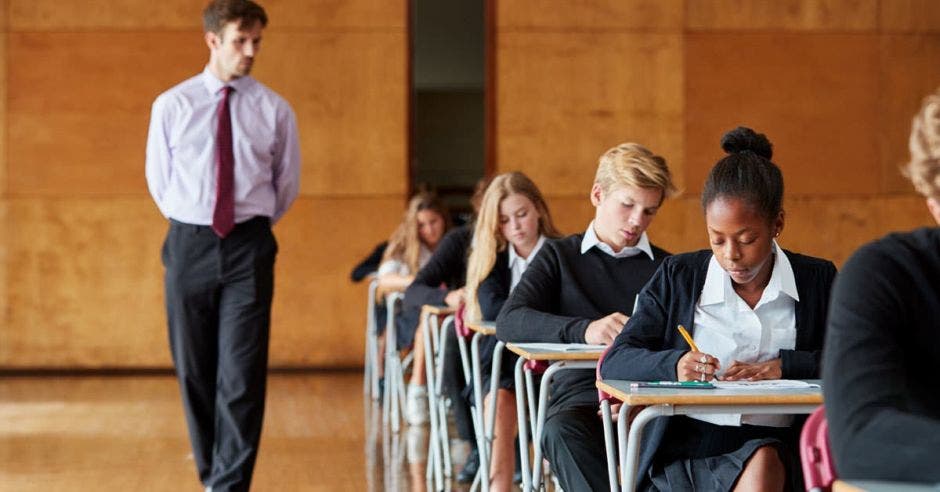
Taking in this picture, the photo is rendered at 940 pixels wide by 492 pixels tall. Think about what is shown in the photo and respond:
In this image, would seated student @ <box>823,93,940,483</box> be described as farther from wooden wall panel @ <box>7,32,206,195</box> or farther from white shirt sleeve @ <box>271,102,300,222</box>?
wooden wall panel @ <box>7,32,206,195</box>

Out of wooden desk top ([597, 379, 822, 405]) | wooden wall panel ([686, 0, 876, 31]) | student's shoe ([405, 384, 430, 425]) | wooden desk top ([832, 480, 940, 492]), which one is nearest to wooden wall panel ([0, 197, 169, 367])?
student's shoe ([405, 384, 430, 425])

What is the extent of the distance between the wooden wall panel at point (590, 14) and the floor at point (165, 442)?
2.79m

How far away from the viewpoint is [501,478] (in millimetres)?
4180

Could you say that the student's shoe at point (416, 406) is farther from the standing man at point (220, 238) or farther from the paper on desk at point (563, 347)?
A: the paper on desk at point (563, 347)

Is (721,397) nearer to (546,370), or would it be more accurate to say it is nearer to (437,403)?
(546,370)

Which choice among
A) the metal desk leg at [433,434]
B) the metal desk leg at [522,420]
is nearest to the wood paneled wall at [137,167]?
the metal desk leg at [433,434]

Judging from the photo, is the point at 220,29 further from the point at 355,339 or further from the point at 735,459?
the point at 355,339

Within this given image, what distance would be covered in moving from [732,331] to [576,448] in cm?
57

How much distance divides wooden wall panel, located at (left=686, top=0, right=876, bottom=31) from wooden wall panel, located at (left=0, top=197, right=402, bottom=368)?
2.50 m

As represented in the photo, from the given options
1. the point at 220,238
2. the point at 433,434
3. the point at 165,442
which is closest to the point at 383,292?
the point at 165,442

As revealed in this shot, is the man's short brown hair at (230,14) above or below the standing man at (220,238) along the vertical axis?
above

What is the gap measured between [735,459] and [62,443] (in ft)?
14.0

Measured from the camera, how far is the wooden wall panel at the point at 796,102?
970 cm

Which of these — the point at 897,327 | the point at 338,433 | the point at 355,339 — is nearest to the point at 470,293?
the point at 338,433
